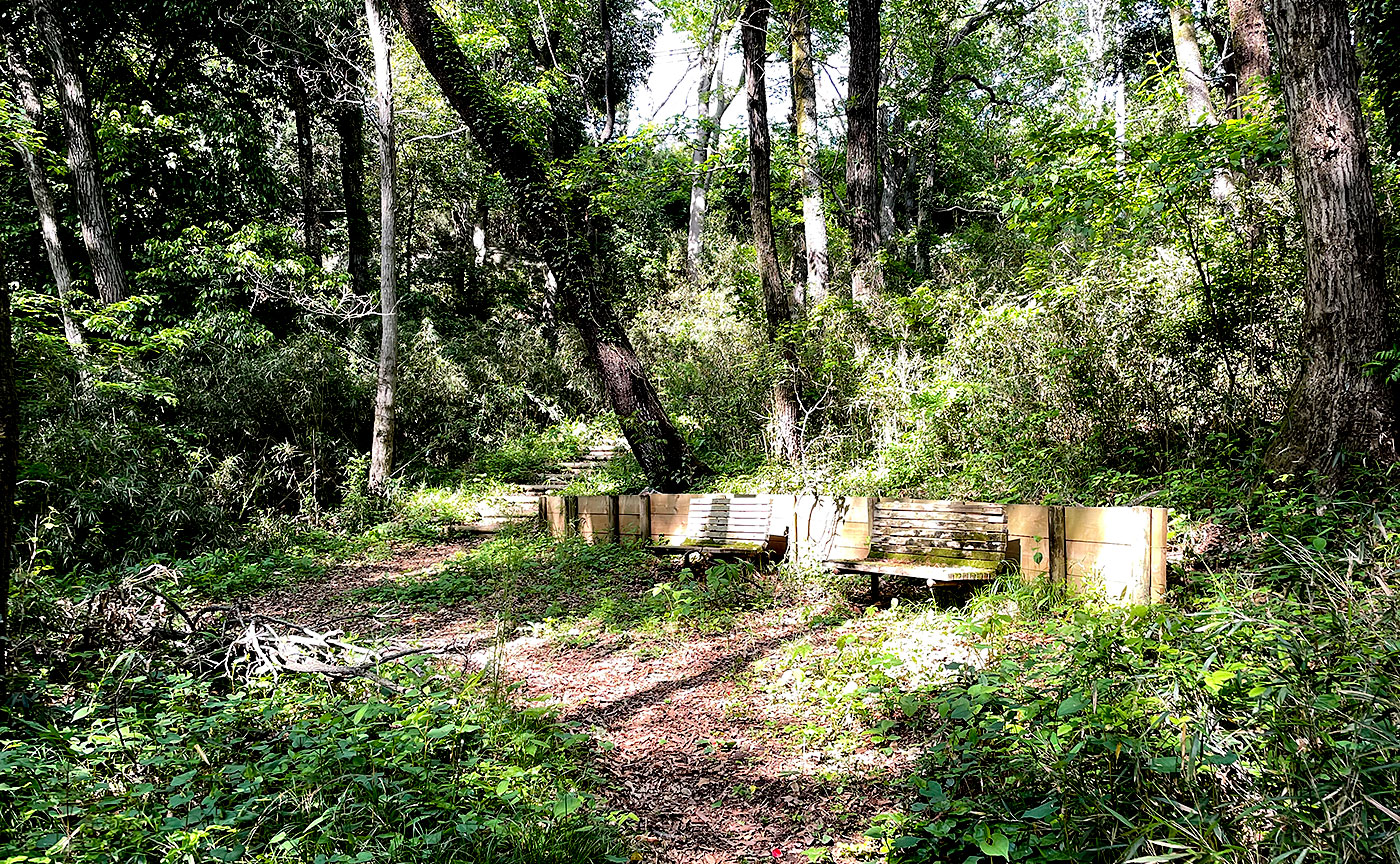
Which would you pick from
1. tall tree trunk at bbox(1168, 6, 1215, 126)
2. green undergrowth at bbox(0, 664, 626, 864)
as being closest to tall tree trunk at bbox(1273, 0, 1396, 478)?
green undergrowth at bbox(0, 664, 626, 864)

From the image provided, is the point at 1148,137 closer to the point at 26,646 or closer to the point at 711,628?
the point at 711,628

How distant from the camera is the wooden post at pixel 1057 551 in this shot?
4797 millimetres

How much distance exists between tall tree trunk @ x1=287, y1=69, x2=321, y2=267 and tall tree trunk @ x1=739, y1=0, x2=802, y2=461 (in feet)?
35.1

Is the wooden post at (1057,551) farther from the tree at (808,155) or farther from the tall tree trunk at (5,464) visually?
the tree at (808,155)

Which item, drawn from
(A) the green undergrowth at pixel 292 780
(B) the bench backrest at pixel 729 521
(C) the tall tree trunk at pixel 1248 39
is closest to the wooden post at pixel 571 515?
(B) the bench backrest at pixel 729 521

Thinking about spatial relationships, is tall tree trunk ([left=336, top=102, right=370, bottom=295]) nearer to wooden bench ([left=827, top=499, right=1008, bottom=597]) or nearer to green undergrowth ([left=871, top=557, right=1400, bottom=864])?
wooden bench ([left=827, top=499, right=1008, bottom=597])

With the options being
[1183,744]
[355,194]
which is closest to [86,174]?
[355,194]

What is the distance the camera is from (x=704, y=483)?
368 inches

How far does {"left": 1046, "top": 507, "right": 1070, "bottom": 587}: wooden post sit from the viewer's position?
15.7ft

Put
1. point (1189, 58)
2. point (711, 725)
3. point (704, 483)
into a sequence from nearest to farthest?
point (711, 725), point (704, 483), point (1189, 58)

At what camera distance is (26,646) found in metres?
3.54

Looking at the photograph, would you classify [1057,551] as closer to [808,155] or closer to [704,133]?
[808,155]

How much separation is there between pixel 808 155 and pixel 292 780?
11116 mm

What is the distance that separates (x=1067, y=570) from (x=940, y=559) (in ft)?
2.68
